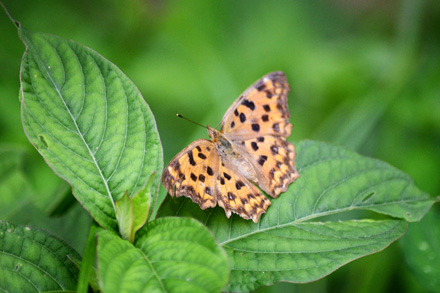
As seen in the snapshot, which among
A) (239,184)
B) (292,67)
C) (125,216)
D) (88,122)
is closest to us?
(125,216)

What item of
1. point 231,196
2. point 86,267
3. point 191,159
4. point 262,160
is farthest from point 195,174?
point 86,267

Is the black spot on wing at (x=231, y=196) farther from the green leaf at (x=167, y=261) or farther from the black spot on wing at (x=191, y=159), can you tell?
the green leaf at (x=167, y=261)

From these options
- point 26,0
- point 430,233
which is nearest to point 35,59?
point 430,233

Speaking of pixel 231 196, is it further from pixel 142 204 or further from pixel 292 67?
pixel 292 67

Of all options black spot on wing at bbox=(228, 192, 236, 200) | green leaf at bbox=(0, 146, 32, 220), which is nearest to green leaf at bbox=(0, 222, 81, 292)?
black spot on wing at bbox=(228, 192, 236, 200)

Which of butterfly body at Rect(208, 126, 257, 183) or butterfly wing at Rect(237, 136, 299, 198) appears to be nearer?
butterfly wing at Rect(237, 136, 299, 198)

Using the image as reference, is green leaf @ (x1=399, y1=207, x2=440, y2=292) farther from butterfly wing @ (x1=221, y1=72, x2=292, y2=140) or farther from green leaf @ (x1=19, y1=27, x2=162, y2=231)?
green leaf @ (x1=19, y1=27, x2=162, y2=231)

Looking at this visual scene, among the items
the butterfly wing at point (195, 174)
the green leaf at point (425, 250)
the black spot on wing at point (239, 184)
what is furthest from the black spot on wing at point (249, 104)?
the green leaf at point (425, 250)
